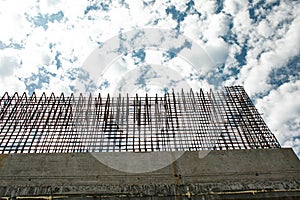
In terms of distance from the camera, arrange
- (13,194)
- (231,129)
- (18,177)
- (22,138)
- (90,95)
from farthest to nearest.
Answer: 1. (90,95)
2. (231,129)
3. (22,138)
4. (18,177)
5. (13,194)

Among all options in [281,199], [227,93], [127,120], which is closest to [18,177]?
[127,120]

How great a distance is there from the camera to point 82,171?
736cm

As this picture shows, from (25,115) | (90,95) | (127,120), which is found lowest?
(127,120)

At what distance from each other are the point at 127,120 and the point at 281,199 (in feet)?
22.0

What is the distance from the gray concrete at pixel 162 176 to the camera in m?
6.65

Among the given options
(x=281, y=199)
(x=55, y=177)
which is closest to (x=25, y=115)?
(x=55, y=177)

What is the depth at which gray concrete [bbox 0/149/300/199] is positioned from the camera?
6648 millimetres

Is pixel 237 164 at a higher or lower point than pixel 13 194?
higher

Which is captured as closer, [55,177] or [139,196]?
[139,196]

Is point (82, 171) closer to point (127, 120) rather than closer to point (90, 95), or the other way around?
point (127, 120)

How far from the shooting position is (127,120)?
432 inches

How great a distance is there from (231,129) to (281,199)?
4449 millimetres

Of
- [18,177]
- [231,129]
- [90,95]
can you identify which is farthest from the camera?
[90,95]

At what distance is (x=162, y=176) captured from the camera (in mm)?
7273
